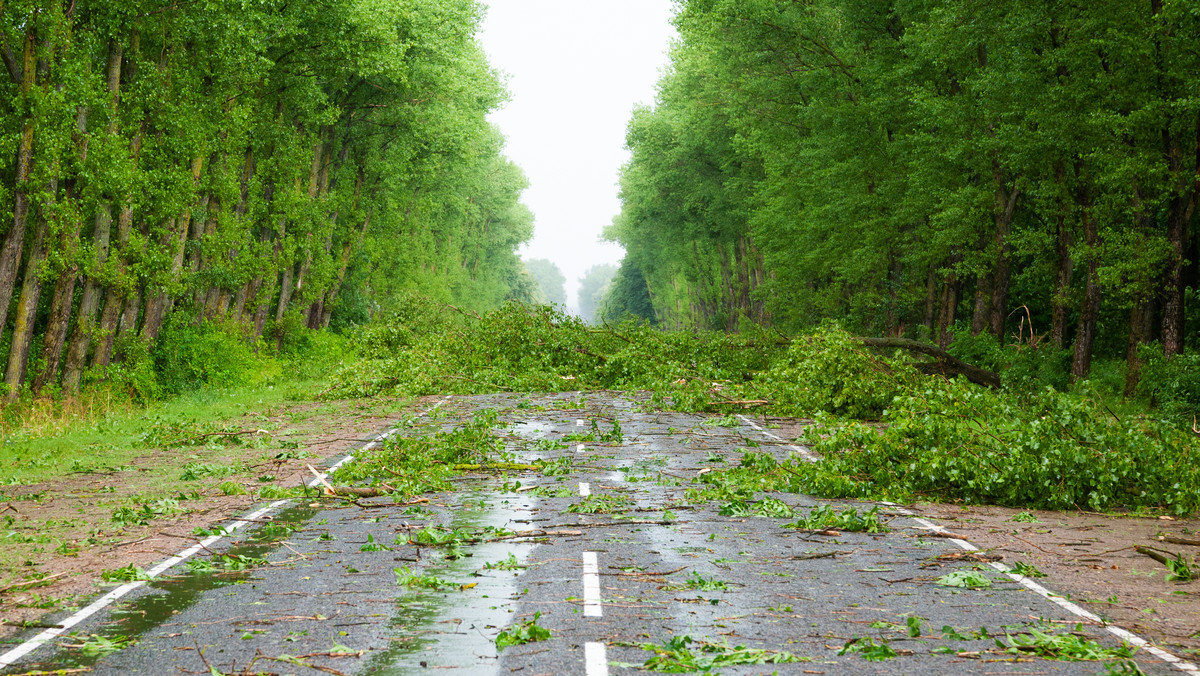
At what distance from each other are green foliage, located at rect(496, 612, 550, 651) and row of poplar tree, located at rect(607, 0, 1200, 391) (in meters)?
17.7

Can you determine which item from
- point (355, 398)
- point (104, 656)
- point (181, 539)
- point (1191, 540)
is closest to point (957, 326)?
point (355, 398)

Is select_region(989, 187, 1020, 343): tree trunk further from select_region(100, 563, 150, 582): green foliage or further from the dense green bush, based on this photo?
select_region(100, 563, 150, 582): green foliage

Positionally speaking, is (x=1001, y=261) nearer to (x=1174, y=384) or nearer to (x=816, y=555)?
(x=1174, y=384)

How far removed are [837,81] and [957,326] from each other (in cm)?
1071

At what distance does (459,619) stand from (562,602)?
0.88m

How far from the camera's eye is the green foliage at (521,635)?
6602 millimetres

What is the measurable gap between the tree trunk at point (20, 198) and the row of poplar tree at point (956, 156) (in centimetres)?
2222

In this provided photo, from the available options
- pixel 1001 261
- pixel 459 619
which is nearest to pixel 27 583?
pixel 459 619

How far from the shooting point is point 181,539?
32.6ft

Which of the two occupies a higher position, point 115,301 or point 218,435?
point 115,301

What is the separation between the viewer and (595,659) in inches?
247

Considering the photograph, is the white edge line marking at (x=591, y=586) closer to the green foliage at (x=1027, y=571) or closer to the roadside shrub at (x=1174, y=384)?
the green foliage at (x=1027, y=571)

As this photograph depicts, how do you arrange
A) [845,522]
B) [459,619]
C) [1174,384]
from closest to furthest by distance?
[459,619]
[845,522]
[1174,384]

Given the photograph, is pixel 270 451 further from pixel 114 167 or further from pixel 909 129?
pixel 909 129
